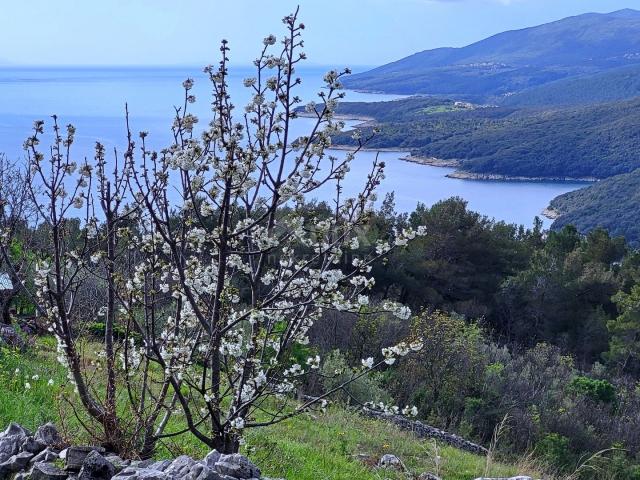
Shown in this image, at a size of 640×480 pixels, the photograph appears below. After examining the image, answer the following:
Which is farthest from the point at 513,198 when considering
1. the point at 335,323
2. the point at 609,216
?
the point at 335,323

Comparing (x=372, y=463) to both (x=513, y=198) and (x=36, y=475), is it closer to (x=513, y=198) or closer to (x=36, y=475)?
(x=36, y=475)

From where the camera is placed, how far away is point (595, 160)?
8494 cm

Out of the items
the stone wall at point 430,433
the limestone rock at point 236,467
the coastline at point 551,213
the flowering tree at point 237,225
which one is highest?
the flowering tree at point 237,225

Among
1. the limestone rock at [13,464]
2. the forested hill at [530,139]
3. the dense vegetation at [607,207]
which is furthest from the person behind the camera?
the forested hill at [530,139]

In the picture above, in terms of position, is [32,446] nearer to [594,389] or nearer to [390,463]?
[390,463]

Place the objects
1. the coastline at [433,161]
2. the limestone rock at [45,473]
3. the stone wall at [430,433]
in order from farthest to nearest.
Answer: the coastline at [433,161] → the stone wall at [430,433] → the limestone rock at [45,473]

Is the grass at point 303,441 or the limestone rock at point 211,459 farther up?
the limestone rock at point 211,459

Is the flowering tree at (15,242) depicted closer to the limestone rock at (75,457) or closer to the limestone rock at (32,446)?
the limestone rock at (32,446)

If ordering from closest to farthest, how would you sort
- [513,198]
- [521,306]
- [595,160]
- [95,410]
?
1. [95,410]
2. [521,306]
3. [513,198]
4. [595,160]

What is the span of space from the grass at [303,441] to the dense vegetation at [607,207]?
1836 inches

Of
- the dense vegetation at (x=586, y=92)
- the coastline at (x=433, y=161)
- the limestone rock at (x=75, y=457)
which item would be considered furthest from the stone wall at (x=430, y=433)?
the dense vegetation at (x=586, y=92)

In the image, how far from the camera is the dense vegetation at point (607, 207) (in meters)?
55.3

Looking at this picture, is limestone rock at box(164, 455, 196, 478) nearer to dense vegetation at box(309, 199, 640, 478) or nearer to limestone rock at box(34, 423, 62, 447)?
limestone rock at box(34, 423, 62, 447)

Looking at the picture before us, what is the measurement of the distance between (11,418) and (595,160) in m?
88.1
